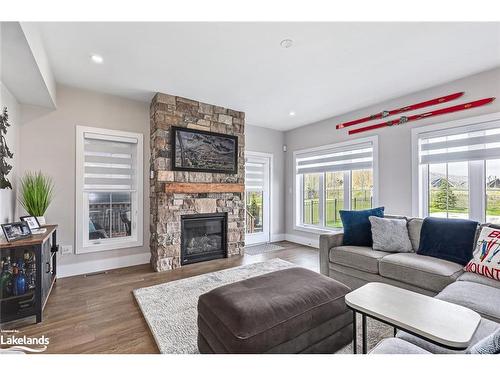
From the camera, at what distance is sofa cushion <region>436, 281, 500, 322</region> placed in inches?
56.7

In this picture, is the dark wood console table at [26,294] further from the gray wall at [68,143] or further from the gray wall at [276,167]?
the gray wall at [276,167]

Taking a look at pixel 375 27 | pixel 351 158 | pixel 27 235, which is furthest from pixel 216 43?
pixel 351 158

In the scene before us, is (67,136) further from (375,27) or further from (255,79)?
(375,27)

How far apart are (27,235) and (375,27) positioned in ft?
12.0

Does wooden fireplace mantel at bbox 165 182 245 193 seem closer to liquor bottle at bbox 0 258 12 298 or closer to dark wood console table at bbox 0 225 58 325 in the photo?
dark wood console table at bbox 0 225 58 325

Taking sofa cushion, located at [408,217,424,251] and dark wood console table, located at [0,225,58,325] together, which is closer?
dark wood console table, located at [0,225,58,325]

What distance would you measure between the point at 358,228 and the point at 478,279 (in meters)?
1.18

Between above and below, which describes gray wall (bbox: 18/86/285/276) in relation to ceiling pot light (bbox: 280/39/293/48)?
below

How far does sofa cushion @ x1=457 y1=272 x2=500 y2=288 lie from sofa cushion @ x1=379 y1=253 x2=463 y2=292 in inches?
2.1

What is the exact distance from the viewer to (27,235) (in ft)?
7.30

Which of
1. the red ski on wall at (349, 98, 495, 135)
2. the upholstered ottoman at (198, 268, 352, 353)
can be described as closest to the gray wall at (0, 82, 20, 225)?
the upholstered ottoman at (198, 268, 352, 353)

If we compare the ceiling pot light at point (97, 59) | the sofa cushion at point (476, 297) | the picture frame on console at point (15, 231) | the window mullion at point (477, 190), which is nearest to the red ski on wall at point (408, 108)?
the window mullion at point (477, 190)

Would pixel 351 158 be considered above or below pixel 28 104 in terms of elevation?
below

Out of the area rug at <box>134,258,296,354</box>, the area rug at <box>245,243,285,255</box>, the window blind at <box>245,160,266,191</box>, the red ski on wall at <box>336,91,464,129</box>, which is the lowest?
the area rug at <box>245,243,285,255</box>
